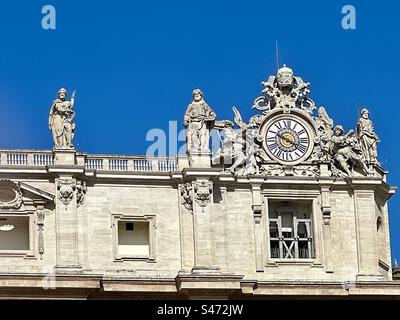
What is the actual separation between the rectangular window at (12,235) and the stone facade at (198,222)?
0.29ft

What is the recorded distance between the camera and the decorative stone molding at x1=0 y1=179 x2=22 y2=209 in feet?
232

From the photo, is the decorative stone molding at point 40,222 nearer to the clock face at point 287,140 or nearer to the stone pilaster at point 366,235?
the clock face at point 287,140

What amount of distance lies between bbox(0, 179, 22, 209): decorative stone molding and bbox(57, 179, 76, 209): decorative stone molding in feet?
5.62

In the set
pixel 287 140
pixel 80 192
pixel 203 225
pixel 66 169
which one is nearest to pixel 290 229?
pixel 287 140

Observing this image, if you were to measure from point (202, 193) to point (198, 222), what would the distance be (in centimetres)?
127

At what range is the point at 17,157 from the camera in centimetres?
7125

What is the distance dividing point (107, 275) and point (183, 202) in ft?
15.5

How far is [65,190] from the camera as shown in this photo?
2785 inches

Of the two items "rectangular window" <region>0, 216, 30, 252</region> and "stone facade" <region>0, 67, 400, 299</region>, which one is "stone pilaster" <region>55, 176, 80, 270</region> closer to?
"stone facade" <region>0, 67, 400, 299</region>

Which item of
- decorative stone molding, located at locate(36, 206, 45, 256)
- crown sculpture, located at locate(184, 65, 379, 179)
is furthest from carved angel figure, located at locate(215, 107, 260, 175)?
decorative stone molding, located at locate(36, 206, 45, 256)

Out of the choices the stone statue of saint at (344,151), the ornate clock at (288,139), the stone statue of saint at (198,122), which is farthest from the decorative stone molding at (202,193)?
the stone statue of saint at (344,151)

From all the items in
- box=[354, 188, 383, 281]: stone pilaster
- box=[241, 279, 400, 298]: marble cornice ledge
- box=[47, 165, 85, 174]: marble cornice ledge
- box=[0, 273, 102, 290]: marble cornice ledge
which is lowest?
box=[241, 279, 400, 298]: marble cornice ledge

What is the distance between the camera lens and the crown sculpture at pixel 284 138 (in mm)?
73250
